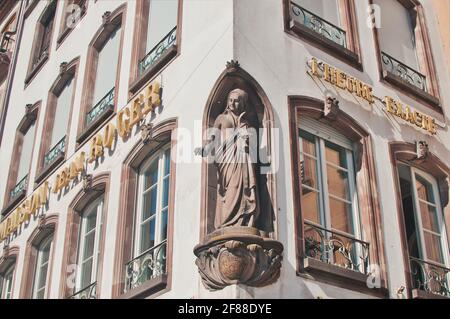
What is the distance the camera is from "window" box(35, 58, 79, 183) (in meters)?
13.4

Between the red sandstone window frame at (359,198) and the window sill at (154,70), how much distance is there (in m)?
1.99

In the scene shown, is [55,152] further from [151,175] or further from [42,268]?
[151,175]

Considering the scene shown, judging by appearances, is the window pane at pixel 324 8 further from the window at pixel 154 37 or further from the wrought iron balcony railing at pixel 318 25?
the window at pixel 154 37

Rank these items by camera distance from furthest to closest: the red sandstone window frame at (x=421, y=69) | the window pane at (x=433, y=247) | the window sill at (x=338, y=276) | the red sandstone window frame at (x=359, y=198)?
the red sandstone window frame at (x=421, y=69) < the window pane at (x=433, y=247) < the red sandstone window frame at (x=359, y=198) < the window sill at (x=338, y=276)

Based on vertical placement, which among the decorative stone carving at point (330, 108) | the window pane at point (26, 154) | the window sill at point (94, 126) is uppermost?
the window pane at point (26, 154)

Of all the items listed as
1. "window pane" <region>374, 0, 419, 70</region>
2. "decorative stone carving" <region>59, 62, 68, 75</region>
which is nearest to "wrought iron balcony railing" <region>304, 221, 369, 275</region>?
"window pane" <region>374, 0, 419, 70</region>

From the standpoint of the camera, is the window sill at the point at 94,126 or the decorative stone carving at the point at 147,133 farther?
the window sill at the point at 94,126

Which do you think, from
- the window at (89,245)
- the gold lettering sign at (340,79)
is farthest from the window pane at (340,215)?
the window at (89,245)

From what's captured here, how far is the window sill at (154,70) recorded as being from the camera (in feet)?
33.0

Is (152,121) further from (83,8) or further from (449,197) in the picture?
(83,8)

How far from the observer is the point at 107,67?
500 inches

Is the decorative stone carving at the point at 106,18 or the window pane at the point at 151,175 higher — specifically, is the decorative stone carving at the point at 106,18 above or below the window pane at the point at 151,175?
above
